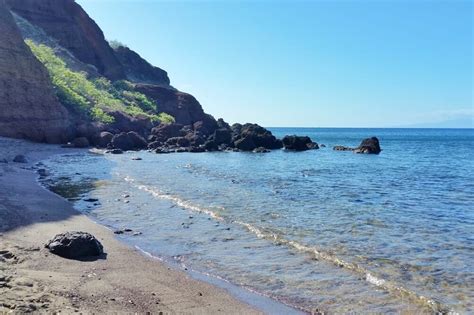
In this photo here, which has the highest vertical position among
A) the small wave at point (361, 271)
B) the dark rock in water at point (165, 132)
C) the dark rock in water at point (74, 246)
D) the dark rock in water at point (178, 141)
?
the dark rock in water at point (165, 132)

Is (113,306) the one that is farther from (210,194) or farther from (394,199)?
(394,199)

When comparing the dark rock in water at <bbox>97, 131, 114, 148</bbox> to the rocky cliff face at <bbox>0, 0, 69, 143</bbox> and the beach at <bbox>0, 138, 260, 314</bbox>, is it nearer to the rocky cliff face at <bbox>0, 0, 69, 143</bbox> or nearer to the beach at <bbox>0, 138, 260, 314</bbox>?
the rocky cliff face at <bbox>0, 0, 69, 143</bbox>

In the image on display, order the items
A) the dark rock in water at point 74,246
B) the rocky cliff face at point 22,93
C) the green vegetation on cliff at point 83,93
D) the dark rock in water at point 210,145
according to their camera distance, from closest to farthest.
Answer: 1. the dark rock in water at point 74,246
2. the rocky cliff face at point 22,93
3. the green vegetation on cliff at point 83,93
4. the dark rock in water at point 210,145

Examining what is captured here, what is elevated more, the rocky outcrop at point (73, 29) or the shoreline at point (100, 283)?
the rocky outcrop at point (73, 29)

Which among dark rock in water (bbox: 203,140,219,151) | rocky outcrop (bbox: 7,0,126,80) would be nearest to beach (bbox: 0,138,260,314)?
dark rock in water (bbox: 203,140,219,151)

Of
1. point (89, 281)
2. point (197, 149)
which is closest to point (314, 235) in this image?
point (89, 281)

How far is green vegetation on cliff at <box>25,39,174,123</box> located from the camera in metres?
50.2

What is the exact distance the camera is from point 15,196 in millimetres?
13031

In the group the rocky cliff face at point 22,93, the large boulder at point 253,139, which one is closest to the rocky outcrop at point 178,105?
the large boulder at point 253,139

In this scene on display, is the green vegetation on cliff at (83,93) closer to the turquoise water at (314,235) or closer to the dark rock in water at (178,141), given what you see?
the dark rock in water at (178,141)

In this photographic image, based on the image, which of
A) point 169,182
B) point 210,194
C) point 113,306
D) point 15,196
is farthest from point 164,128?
point 113,306

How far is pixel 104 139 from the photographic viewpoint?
4709cm

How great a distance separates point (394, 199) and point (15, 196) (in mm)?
14550

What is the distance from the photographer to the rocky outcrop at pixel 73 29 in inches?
2884
